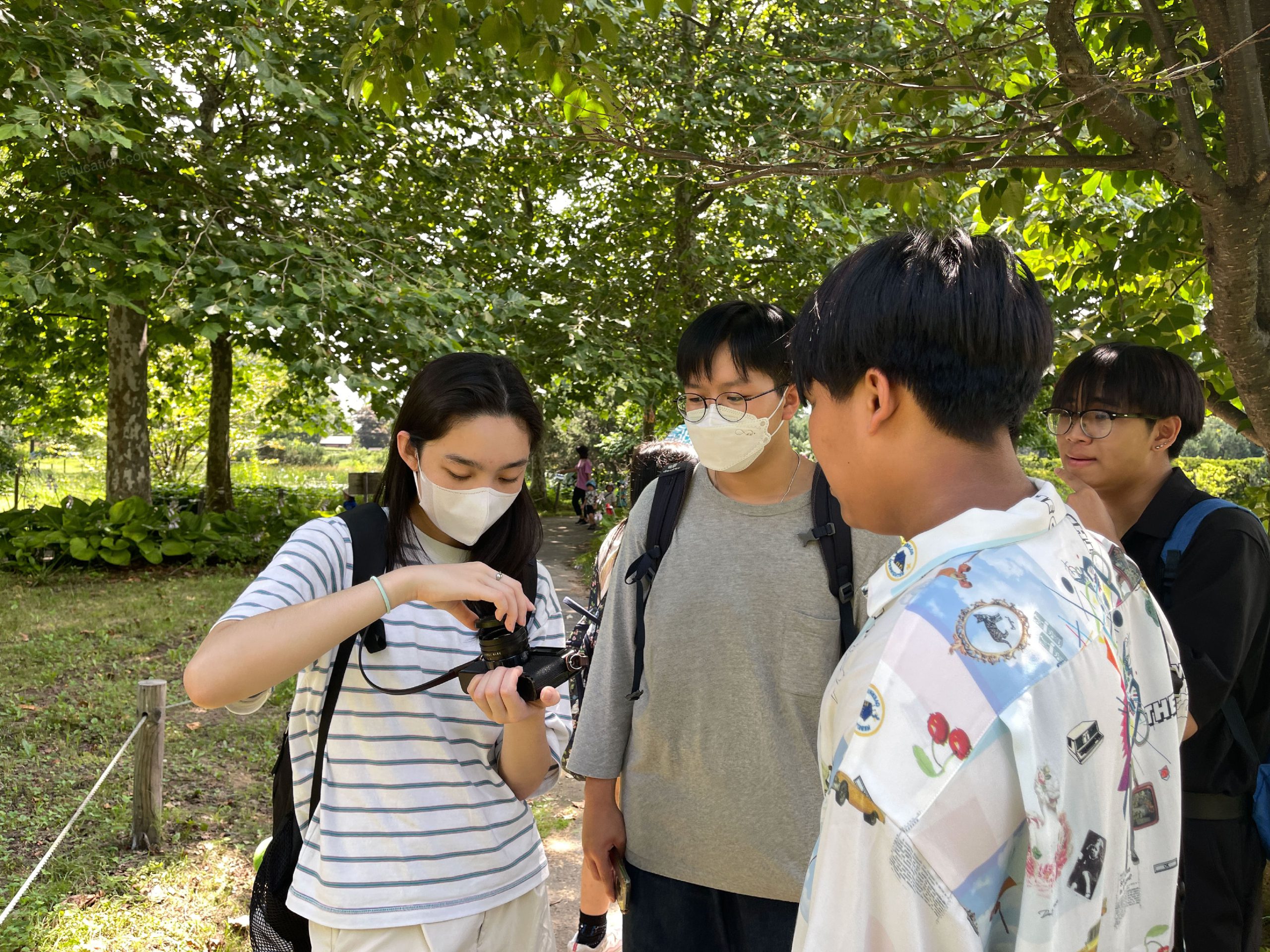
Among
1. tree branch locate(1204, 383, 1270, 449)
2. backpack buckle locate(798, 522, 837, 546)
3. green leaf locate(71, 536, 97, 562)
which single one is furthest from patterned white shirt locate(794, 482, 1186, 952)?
green leaf locate(71, 536, 97, 562)

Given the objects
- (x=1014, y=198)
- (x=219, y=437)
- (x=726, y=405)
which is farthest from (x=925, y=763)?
(x=219, y=437)

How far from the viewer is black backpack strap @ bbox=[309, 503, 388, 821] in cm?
177

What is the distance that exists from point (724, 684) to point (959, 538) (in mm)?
1135

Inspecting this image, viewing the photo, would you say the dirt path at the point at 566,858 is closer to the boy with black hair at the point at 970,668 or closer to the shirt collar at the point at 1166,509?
the shirt collar at the point at 1166,509

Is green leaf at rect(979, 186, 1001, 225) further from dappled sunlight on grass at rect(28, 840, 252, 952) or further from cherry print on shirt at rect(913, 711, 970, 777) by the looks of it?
dappled sunlight on grass at rect(28, 840, 252, 952)

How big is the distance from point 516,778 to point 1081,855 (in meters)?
1.23

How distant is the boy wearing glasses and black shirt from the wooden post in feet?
9.21

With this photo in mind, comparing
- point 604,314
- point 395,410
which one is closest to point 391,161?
point 604,314

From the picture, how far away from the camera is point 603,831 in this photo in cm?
211

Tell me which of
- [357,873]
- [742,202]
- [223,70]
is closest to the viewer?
[357,873]

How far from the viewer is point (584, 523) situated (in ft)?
59.0

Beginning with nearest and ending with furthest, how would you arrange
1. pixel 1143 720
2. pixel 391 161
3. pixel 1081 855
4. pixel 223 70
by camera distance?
pixel 1081 855 < pixel 1143 720 < pixel 223 70 < pixel 391 161

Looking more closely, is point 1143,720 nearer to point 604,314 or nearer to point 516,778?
point 516,778

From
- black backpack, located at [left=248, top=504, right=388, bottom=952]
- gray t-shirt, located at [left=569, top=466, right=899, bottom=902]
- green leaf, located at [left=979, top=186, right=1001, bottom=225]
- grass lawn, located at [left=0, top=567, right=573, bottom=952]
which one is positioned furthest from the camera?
grass lawn, located at [left=0, top=567, right=573, bottom=952]
